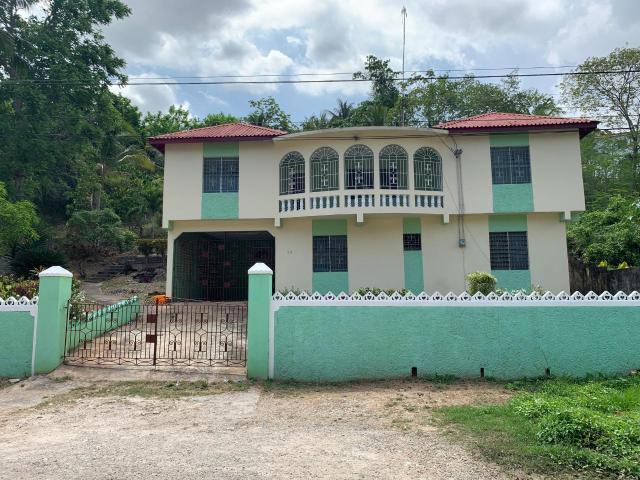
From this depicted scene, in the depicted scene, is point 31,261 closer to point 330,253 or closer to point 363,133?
point 330,253

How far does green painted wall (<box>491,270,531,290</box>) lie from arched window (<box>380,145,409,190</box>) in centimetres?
436

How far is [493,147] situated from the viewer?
14.7 m

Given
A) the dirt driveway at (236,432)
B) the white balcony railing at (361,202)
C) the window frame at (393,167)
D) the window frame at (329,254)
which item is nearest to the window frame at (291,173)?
the white balcony railing at (361,202)

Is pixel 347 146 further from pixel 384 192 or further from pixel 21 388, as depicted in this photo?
pixel 21 388

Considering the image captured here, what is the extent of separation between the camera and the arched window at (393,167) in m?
14.6

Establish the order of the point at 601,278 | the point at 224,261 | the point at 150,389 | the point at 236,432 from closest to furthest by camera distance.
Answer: the point at 236,432 → the point at 150,389 → the point at 601,278 → the point at 224,261

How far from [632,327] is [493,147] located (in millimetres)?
8668

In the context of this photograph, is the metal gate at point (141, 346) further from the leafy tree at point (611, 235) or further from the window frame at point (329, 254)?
the leafy tree at point (611, 235)

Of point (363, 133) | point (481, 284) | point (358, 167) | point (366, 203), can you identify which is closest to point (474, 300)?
point (481, 284)

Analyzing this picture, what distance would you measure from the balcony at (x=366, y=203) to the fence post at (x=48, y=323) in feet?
26.1

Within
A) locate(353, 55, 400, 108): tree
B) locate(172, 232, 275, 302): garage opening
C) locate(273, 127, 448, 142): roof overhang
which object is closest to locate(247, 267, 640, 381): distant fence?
locate(273, 127, 448, 142): roof overhang

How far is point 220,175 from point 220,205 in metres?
1.07

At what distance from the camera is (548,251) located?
573 inches

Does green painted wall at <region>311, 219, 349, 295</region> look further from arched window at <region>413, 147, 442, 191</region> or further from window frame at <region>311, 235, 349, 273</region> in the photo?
arched window at <region>413, 147, 442, 191</region>
